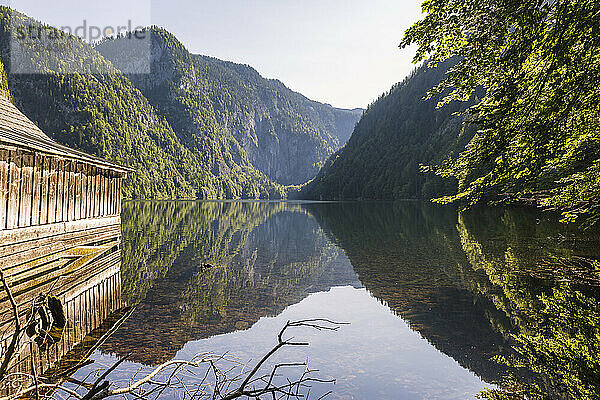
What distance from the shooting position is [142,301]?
987 cm

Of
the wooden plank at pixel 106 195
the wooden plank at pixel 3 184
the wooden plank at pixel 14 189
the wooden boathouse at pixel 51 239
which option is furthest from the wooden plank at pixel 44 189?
the wooden plank at pixel 106 195

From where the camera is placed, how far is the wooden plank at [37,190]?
1254 centimetres

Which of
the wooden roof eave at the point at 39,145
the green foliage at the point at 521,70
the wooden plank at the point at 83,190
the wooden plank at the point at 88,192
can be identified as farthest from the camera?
the wooden plank at the point at 88,192

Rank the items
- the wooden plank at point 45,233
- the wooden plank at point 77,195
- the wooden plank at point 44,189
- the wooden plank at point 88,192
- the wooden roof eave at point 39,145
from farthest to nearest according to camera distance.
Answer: the wooden plank at point 88,192, the wooden plank at point 77,195, the wooden plank at point 44,189, the wooden roof eave at point 39,145, the wooden plank at point 45,233

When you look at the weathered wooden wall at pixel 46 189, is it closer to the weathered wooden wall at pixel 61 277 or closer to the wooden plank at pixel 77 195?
the wooden plank at pixel 77 195

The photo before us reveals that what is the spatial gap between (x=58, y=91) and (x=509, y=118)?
197 m

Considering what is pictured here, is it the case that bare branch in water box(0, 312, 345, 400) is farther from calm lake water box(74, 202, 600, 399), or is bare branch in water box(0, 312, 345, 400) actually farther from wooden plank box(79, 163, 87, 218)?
wooden plank box(79, 163, 87, 218)

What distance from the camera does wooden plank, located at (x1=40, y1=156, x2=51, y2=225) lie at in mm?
13078

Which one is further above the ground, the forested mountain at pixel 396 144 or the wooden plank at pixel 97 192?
the forested mountain at pixel 396 144

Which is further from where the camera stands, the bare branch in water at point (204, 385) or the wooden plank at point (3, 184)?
the wooden plank at point (3, 184)

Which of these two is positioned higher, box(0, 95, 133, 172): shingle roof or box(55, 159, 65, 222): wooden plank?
box(0, 95, 133, 172): shingle roof

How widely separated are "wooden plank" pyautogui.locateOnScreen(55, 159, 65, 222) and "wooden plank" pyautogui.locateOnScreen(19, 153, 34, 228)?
1.73m

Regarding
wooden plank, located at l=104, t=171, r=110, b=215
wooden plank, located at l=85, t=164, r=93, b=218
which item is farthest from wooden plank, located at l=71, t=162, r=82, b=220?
wooden plank, located at l=104, t=171, r=110, b=215

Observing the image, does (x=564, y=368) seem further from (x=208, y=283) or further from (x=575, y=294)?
(x=208, y=283)
